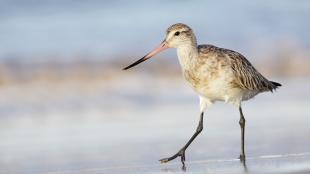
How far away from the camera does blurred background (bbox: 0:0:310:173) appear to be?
397 inches

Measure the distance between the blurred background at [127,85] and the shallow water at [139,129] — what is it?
1cm

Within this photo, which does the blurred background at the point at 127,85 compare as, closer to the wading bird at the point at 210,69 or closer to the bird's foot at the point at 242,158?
the bird's foot at the point at 242,158

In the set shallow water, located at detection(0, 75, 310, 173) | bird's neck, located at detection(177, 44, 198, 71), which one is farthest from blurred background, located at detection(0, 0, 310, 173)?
bird's neck, located at detection(177, 44, 198, 71)

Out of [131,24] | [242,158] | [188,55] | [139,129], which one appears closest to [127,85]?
[139,129]

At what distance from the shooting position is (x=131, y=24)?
1844 centimetres

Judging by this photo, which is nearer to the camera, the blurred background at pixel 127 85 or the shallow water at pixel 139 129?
the shallow water at pixel 139 129

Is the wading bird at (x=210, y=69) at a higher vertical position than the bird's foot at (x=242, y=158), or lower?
higher

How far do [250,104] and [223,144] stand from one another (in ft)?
9.59

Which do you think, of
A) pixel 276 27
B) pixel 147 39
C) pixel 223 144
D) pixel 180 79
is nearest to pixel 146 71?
pixel 180 79

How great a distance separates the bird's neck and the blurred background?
0.94 m

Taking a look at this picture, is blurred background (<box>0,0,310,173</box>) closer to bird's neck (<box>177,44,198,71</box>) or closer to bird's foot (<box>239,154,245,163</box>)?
bird's foot (<box>239,154,245,163</box>)

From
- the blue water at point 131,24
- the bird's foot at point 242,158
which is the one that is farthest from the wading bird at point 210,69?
→ the blue water at point 131,24

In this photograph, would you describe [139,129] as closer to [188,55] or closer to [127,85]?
[188,55]

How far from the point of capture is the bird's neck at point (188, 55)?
988 centimetres
